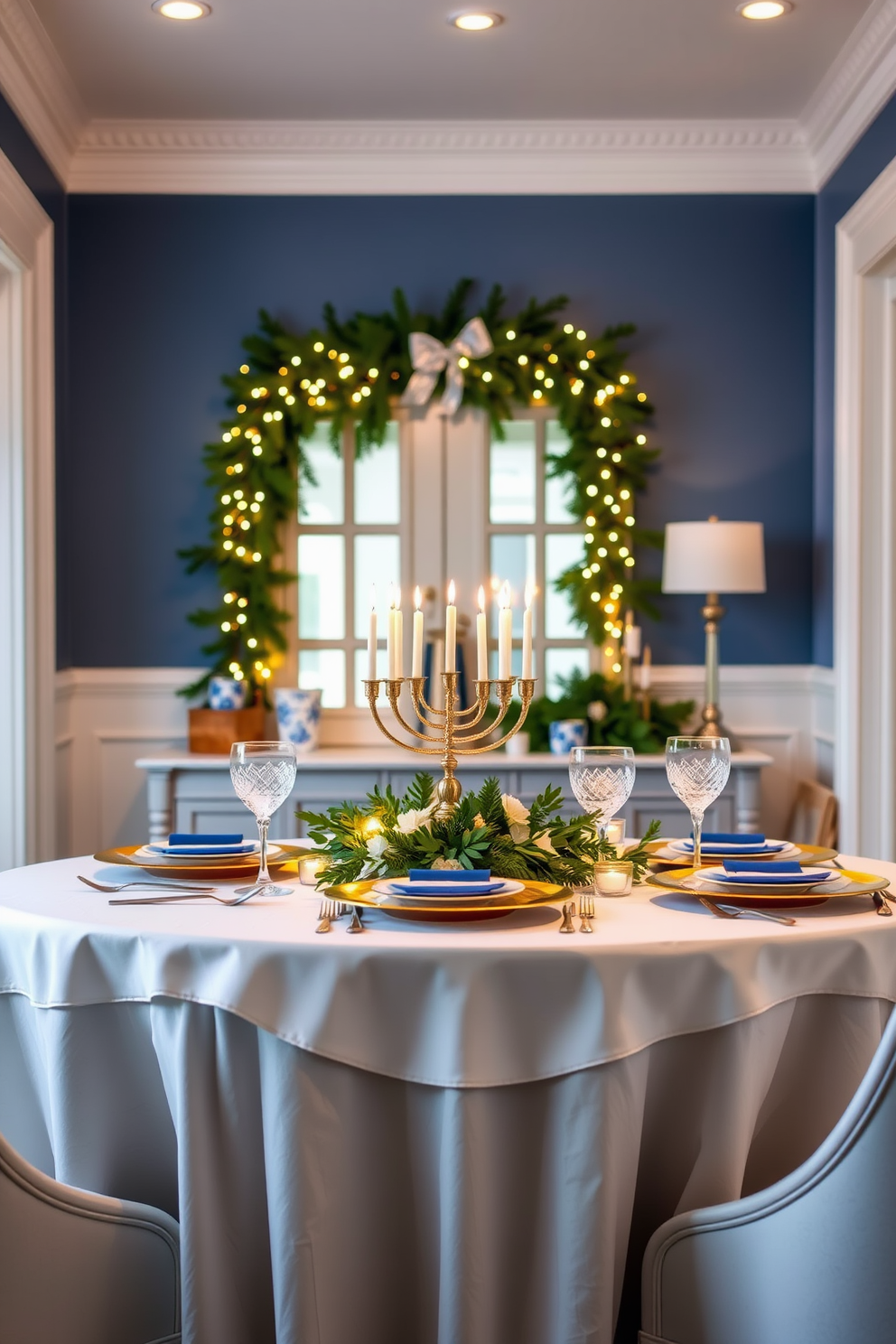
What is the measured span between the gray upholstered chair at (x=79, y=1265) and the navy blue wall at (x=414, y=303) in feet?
9.72

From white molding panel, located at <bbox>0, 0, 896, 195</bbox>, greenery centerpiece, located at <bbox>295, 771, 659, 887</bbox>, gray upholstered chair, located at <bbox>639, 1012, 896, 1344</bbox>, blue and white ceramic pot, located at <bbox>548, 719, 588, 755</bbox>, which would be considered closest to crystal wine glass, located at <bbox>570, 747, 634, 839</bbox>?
greenery centerpiece, located at <bbox>295, 771, 659, 887</bbox>

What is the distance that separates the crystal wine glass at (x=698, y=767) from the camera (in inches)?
76.4

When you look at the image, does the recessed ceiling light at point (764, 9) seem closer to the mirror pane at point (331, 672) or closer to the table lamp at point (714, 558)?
the table lamp at point (714, 558)

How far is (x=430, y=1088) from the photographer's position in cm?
163

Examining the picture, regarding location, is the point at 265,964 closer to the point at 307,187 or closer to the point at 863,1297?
the point at 863,1297

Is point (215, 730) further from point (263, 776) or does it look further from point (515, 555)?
point (263, 776)

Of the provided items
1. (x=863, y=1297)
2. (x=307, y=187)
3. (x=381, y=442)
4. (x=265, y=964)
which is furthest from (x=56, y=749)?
(x=863, y=1297)

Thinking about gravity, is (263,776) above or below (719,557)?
below

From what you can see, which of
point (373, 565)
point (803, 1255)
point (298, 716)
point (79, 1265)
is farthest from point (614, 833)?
point (373, 565)

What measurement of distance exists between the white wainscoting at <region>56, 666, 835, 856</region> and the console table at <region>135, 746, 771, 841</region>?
468 mm

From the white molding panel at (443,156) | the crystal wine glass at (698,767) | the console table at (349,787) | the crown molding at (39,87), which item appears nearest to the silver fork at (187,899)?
the crystal wine glass at (698,767)

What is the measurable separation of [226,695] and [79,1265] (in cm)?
279

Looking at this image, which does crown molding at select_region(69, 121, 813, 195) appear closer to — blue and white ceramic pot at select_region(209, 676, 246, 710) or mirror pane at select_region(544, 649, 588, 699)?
mirror pane at select_region(544, 649, 588, 699)

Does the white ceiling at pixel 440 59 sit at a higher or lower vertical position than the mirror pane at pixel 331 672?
higher
